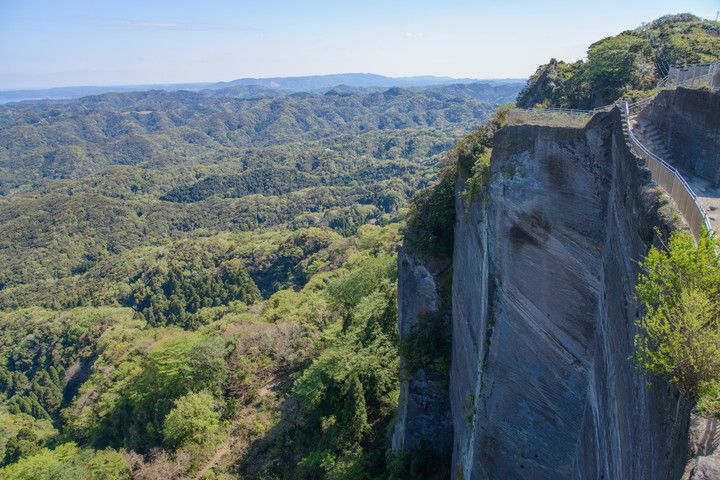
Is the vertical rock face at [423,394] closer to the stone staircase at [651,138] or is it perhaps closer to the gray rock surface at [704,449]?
the stone staircase at [651,138]

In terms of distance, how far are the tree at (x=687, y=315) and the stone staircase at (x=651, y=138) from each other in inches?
232

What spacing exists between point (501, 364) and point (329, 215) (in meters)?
154

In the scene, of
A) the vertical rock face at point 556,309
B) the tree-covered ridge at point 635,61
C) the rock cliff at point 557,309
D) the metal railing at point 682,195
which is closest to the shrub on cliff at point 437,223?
the rock cliff at point 557,309

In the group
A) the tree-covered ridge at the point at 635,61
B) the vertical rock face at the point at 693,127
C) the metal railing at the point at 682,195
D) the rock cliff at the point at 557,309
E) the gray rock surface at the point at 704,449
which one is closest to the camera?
the gray rock surface at the point at 704,449

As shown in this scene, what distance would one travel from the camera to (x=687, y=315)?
212 inches

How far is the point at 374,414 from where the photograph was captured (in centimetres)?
2653

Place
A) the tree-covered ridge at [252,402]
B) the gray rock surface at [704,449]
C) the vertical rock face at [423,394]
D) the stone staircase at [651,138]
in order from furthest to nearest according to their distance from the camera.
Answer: the tree-covered ridge at [252,402], the vertical rock face at [423,394], the stone staircase at [651,138], the gray rock surface at [704,449]

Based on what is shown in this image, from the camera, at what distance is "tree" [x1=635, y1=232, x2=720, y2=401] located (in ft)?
17.8

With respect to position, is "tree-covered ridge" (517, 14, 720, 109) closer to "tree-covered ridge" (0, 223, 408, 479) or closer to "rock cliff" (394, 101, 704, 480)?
"rock cliff" (394, 101, 704, 480)

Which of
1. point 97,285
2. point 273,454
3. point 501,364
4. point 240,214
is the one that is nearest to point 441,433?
point 501,364

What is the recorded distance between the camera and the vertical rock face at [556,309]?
877 cm

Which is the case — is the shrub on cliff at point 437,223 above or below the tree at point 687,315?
below

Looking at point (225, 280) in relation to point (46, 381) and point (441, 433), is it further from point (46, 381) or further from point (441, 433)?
point (441, 433)

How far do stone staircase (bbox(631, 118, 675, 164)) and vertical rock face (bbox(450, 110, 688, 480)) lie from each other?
117cm
